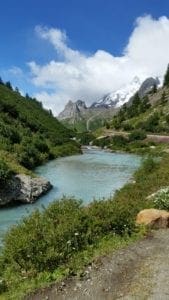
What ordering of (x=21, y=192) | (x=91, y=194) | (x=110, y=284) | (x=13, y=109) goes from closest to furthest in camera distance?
(x=110, y=284), (x=21, y=192), (x=91, y=194), (x=13, y=109)

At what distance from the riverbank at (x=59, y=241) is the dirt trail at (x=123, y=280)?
1.53 feet

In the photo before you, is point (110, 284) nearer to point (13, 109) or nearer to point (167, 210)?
point (167, 210)

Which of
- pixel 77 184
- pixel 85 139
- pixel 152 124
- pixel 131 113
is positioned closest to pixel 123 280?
pixel 77 184

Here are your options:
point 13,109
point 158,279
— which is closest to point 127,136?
point 13,109

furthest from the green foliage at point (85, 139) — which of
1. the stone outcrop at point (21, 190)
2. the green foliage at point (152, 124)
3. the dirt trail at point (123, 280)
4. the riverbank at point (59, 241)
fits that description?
the dirt trail at point (123, 280)

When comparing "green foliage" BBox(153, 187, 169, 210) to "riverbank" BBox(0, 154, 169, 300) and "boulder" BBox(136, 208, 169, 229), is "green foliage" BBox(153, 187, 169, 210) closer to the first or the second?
"boulder" BBox(136, 208, 169, 229)

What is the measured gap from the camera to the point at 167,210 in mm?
21375

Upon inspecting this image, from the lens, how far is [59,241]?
51.7ft

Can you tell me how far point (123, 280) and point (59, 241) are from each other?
282 cm

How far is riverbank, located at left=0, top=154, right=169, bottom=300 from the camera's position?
1471 cm

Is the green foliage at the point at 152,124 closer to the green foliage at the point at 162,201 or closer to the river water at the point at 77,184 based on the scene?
the river water at the point at 77,184

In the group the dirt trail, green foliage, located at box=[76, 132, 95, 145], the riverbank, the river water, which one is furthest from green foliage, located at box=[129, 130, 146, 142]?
the dirt trail

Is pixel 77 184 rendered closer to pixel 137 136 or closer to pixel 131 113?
pixel 137 136

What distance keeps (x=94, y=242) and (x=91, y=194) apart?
73.8ft
